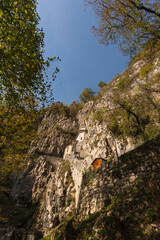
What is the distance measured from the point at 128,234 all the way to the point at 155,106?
1395 cm

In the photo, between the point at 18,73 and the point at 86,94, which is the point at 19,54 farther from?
the point at 86,94

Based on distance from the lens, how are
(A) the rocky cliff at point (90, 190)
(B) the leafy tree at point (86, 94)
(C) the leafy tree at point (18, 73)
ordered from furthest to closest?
(B) the leafy tree at point (86, 94) → (C) the leafy tree at point (18, 73) → (A) the rocky cliff at point (90, 190)

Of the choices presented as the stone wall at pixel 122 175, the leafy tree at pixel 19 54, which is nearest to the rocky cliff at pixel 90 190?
the stone wall at pixel 122 175

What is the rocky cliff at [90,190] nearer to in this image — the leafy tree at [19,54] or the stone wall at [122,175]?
the stone wall at [122,175]

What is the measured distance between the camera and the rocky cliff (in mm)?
4552

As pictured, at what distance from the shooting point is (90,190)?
8680 millimetres

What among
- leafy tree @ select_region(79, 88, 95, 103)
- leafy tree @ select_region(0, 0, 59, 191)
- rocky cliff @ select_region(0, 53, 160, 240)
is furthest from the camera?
leafy tree @ select_region(79, 88, 95, 103)

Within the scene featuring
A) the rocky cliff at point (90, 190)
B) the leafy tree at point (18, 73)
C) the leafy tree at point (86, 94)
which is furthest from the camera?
the leafy tree at point (86, 94)

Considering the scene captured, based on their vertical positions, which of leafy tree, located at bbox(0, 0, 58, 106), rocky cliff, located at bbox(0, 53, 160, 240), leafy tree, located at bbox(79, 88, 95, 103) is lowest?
rocky cliff, located at bbox(0, 53, 160, 240)

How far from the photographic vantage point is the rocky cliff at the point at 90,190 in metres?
4.55

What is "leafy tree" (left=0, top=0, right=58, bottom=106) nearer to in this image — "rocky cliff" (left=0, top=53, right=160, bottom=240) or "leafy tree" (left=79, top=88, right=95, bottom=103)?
"rocky cliff" (left=0, top=53, right=160, bottom=240)

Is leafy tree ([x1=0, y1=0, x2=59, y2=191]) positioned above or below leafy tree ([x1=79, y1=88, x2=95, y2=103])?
below

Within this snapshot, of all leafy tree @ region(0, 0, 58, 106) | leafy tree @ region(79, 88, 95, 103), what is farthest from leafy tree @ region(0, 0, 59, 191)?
leafy tree @ region(79, 88, 95, 103)

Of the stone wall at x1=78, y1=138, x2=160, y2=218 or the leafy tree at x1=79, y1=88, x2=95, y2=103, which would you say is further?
the leafy tree at x1=79, y1=88, x2=95, y2=103
